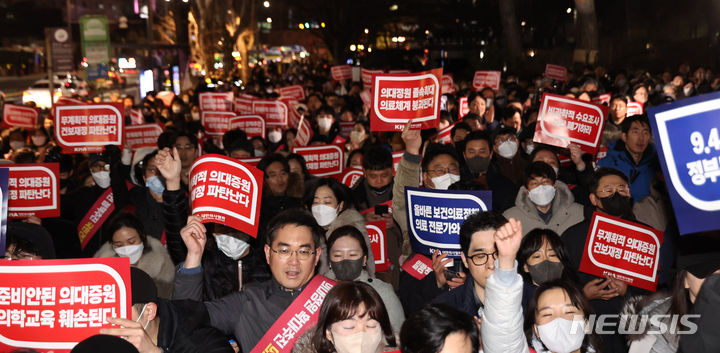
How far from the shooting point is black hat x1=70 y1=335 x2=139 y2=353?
267 cm

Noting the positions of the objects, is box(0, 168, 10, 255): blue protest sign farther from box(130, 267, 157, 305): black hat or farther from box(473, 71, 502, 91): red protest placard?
box(473, 71, 502, 91): red protest placard

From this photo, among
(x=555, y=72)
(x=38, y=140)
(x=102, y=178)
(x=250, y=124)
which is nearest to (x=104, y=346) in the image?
→ (x=102, y=178)

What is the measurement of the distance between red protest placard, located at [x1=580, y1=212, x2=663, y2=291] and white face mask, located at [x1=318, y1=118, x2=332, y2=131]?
7716 millimetres

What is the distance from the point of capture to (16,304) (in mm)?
3670

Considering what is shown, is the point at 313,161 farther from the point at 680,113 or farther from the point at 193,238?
the point at 680,113

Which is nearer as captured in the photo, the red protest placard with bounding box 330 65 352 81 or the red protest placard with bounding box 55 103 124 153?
the red protest placard with bounding box 55 103 124 153

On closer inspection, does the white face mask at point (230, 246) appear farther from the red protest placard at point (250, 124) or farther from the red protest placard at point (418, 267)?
the red protest placard at point (250, 124)

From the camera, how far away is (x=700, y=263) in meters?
3.38

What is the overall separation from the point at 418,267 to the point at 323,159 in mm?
4248

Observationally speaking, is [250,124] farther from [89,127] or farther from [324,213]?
[324,213]

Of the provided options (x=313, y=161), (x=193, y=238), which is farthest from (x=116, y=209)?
(x=193, y=238)

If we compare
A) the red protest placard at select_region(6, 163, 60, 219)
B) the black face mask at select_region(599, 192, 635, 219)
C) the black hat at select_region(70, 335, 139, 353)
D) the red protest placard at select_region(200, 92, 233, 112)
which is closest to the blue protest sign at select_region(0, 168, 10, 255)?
the black hat at select_region(70, 335, 139, 353)

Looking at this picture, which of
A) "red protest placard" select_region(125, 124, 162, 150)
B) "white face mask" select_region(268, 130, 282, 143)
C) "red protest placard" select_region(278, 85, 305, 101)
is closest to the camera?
"red protest placard" select_region(125, 124, 162, 150)

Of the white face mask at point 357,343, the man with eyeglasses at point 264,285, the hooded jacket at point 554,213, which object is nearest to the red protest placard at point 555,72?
the hooded jacket at point 554,213
